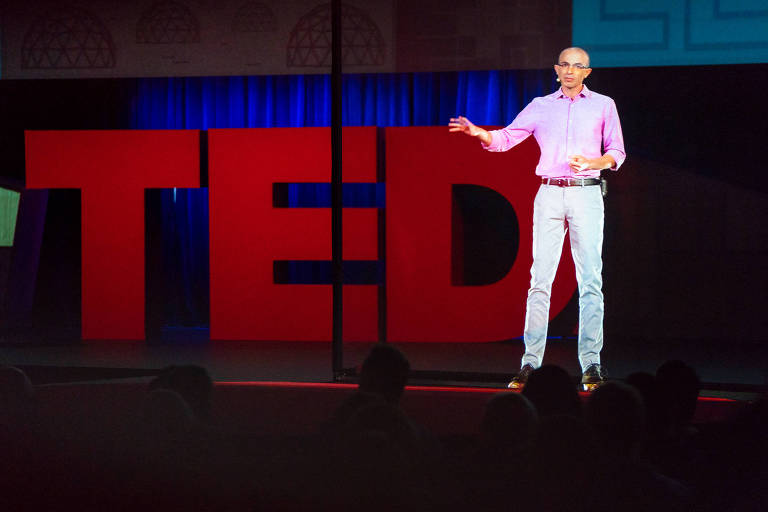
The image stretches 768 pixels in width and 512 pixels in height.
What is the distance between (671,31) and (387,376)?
568 cm

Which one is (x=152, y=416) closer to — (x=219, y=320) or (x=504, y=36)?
(x=219, y=320)

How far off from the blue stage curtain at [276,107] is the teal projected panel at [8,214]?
49.0 inches

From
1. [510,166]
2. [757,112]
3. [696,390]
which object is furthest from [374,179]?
[696,390]

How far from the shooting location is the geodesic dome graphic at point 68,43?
632cm

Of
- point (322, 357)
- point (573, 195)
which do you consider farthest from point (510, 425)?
point (322, 357)

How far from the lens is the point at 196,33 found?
6230 millimetres

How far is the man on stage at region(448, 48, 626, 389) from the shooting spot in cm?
300

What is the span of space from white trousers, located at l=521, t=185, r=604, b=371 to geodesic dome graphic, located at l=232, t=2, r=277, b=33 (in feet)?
12.2

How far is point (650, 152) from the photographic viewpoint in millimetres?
5773

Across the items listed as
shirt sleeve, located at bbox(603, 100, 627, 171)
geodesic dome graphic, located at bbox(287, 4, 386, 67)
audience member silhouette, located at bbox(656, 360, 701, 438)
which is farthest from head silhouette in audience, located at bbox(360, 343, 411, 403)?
geodesic dome graphic, located at bbox(287, 4, 386, 67)

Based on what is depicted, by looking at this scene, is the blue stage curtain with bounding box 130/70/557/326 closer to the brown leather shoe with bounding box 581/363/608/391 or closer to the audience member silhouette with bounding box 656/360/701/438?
the brown leather shoe with bounding box 581/363/608/391

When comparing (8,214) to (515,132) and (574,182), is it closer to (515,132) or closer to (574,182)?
(515,132)

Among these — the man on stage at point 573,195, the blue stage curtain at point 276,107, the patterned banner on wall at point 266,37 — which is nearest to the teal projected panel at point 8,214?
the patterned banner on wall at point 266,37

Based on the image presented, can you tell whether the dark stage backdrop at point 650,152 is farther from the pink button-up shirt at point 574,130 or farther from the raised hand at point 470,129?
the raised hand at point 470,129
